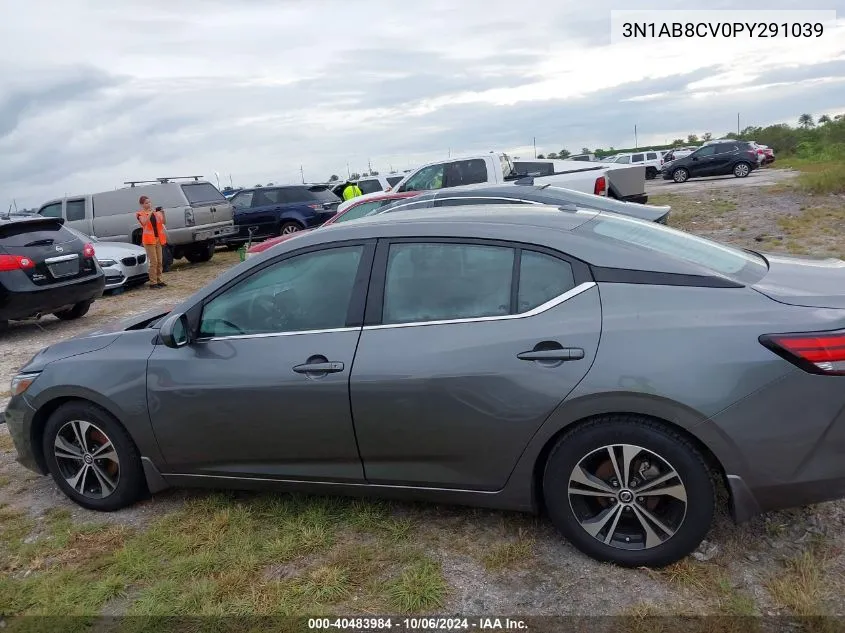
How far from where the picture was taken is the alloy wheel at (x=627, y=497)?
2871 mm

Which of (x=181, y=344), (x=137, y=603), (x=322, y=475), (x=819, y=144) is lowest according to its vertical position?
(x=137, y=603)

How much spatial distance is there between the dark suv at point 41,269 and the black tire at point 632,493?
7868 millimetres

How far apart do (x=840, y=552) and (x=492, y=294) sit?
6.11 feet

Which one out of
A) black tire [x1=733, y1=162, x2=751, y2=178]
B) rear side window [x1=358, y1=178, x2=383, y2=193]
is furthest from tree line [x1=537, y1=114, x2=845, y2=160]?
rear side window [x1=358, y1=178, x2=383, y2=193]

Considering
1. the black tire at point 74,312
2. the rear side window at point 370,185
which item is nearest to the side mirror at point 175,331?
the black tire at point 74,312

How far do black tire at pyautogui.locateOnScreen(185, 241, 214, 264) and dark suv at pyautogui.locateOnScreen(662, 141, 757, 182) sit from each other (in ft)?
74.4

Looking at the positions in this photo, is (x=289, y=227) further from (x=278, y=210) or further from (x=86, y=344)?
(x=86, y=344)

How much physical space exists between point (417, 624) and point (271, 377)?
1.29m

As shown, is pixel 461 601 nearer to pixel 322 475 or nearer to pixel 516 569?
pixel 516 569

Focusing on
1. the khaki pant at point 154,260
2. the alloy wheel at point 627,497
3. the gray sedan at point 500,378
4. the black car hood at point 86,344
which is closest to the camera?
the gray sedan at point 500,378

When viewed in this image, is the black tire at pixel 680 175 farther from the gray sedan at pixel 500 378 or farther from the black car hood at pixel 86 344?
the black car hood at pixel 86 344

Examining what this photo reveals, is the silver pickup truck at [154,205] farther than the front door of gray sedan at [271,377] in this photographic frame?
Yes

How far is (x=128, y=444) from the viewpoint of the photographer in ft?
12.4

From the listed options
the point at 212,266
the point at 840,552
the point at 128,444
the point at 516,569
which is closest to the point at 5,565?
the point at 128,444
